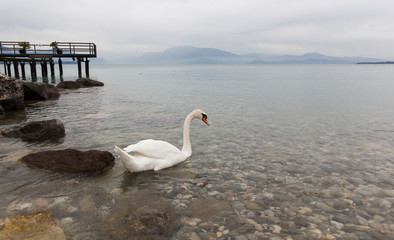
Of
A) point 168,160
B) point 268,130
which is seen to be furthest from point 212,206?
point 268,130

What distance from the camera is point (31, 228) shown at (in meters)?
4.67

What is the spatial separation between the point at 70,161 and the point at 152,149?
2161 millimetres

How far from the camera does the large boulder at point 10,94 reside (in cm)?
1569

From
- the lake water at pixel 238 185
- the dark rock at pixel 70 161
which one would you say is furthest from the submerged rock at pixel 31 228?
the dark rock at pixel 70 161

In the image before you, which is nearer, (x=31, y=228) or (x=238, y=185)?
(x=31, y=228)

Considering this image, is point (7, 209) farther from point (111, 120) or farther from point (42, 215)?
point (111, 120)

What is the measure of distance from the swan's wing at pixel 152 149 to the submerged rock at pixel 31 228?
240cm

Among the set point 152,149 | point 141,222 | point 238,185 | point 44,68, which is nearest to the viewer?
point 141,222

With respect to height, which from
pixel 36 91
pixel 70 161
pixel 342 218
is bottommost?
pixel 342 218

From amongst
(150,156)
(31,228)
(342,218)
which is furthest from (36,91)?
(342,218)

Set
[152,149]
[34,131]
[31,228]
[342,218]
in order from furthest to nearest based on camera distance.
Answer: [34,131]
[152,149]
[342,218]
[31,228]

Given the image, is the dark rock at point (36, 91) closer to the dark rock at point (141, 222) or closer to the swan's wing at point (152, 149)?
the swan's wing at point (152, 149)

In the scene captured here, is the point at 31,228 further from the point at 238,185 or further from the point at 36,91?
the point at 36,91

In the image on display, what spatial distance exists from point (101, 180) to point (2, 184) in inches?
84.5
